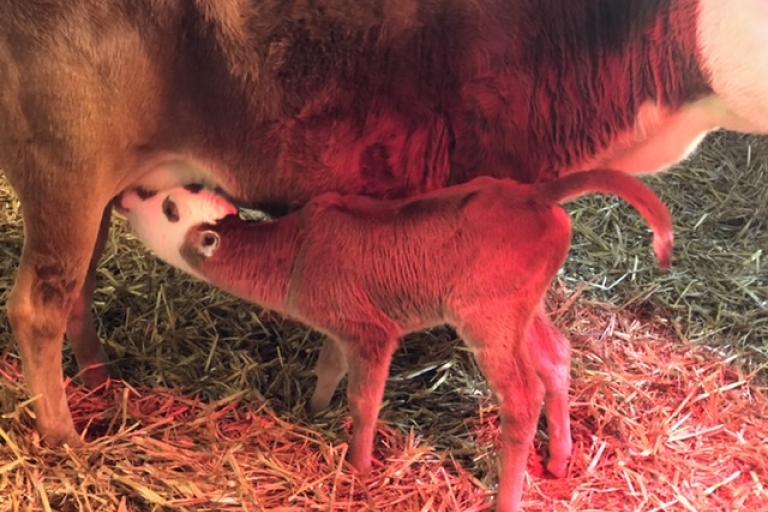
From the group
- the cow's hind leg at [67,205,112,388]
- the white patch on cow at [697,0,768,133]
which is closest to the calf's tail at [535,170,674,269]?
the white patch on cow at [697,0,768,133]

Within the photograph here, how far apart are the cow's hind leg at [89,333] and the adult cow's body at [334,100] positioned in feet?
0.84

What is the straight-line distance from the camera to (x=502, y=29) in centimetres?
186

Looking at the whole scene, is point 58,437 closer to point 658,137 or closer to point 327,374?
point 327,374

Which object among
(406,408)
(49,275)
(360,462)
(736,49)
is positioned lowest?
(406,408)

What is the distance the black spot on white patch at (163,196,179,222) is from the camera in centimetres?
194

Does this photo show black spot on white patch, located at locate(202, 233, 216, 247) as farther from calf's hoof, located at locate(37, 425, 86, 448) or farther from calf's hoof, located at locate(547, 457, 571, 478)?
calf's hoof, located at locate(547, 457, 571, 478)

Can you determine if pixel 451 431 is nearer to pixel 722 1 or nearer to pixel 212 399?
pixel 212 399

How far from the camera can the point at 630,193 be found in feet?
5.79

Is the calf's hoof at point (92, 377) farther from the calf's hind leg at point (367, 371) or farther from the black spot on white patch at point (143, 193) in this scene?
the calf's hind leg at point (367, 371)

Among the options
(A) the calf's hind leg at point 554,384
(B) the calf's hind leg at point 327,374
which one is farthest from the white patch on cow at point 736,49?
(B) the calf's hind leg at point 327,374

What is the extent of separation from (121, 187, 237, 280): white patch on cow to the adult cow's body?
0.04 meters

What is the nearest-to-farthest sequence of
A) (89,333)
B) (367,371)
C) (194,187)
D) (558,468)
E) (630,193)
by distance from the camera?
(630,193)
(367,371)
(194,187)
(558,468)
(89,333)

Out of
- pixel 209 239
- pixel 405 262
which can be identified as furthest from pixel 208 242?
pixel 405 262

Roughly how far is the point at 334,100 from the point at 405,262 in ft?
1.29
